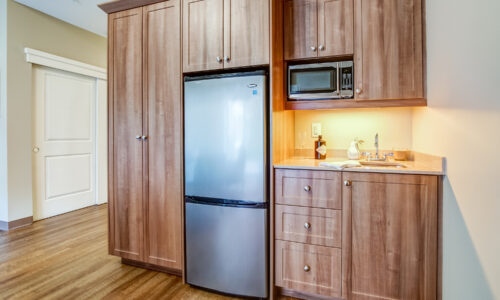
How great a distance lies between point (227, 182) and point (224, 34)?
107 cm

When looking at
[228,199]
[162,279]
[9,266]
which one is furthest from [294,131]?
[9,266]

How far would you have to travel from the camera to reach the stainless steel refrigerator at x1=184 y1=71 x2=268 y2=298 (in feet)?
5.77

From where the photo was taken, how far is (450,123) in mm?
1410

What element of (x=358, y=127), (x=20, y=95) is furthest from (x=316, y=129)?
(x=20, y=95)

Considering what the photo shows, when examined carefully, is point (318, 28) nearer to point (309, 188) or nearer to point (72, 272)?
point (309, 188)

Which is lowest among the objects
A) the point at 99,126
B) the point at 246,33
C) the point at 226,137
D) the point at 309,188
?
the point at 309,188

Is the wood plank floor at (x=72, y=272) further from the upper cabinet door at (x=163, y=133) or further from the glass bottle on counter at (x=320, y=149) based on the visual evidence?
the glass bottle on counter at (x=320, y=149)

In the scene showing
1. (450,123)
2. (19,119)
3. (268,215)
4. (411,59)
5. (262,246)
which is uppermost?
(411,59)

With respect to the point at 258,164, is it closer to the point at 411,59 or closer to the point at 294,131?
the point at 294,131

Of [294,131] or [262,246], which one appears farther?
[294,131]

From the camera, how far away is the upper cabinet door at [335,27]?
1.88m

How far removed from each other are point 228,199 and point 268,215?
302 millimetres

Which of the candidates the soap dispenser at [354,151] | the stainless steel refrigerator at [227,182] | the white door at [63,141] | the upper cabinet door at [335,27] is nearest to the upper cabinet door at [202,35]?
the stainless steel refrigerator at [227,182]

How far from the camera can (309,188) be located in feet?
5.69
